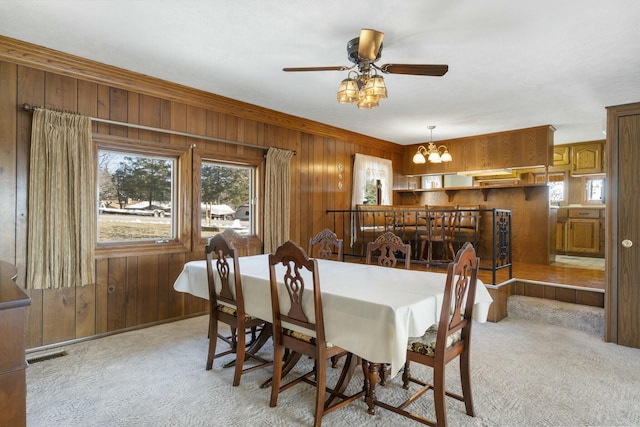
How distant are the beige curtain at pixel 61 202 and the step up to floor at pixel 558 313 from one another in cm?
447

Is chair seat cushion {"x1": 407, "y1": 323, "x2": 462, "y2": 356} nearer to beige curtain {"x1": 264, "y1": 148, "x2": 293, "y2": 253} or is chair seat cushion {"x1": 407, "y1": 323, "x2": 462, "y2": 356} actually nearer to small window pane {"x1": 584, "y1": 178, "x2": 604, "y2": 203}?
beige curtain {"x1": 264, "y1": 148, "x2": 293, "y2": 253}

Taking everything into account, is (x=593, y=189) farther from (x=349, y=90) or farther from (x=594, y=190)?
(x=349, y=90)

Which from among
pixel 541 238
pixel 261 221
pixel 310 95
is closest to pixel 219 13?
pixel 310 95

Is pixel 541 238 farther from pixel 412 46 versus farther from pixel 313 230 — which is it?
pixel 412 46

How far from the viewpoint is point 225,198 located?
4473mm

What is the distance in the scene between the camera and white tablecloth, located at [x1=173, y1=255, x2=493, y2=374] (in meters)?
1.73

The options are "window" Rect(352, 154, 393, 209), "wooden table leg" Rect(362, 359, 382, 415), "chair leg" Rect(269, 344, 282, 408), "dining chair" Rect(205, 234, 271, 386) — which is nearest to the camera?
"wooden table leg" Rect(362, 359, 382, 415)

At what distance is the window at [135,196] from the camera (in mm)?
3506

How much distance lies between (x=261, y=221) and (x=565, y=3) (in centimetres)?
363

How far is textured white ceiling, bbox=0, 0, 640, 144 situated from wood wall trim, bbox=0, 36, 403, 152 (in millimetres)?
96

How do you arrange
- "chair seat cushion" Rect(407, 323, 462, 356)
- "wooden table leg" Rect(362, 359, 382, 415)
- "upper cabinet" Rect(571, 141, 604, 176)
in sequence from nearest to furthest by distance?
"chair seat cushion" Rect(407, 323, 462, 356) < "wooden table leg" Rect(362, 359, 382, 415) < "upper cabinet" Rect(571, 141, 604, 176)

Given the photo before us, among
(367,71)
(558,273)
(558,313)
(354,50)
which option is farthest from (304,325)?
(558,273)

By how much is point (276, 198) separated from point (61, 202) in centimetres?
234

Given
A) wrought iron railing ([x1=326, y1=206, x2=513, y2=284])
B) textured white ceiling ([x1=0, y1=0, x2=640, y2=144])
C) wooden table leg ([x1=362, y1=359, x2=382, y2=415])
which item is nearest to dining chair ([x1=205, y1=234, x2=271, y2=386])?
wooden table leg ([x1=362, y1=359, x2=382, y2=415])
